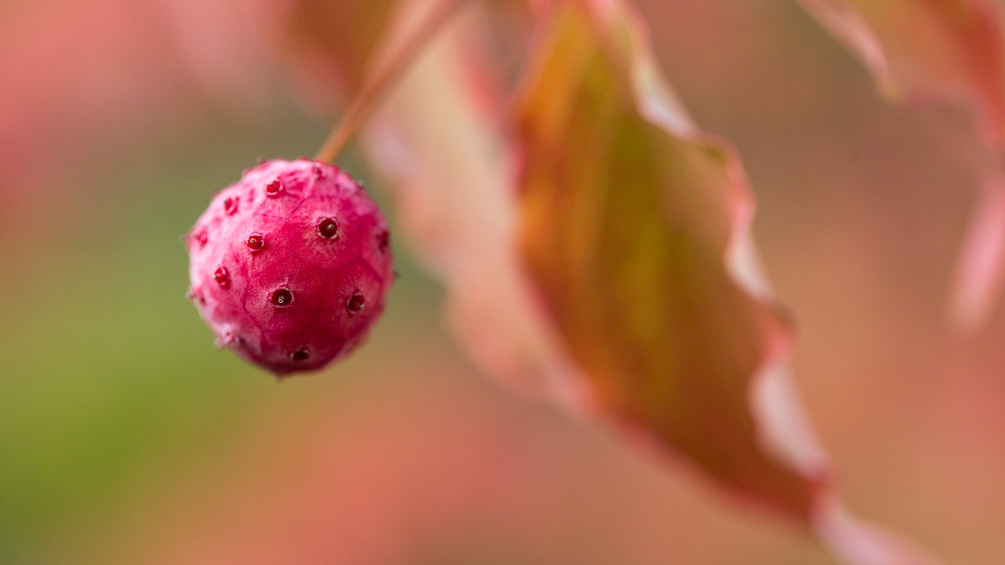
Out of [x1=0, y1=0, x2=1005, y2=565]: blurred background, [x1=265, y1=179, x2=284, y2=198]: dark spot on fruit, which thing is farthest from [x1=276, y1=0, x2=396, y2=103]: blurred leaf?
[x1=0, y1=0, x2=1005, y2=565]: blurred background

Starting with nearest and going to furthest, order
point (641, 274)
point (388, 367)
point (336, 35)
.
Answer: point (641, 274) < point (336, 35) < point (388, 367)

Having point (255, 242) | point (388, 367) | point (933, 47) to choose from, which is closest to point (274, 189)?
point (255, 242)

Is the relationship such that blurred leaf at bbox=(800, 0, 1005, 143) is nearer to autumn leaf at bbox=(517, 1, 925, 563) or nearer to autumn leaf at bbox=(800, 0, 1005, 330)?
autumn leaf at bbox=(800, 0, 1005, 330)

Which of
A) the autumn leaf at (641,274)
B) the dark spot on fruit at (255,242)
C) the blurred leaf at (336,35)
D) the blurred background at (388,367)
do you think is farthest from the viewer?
the blurred background at (388,367)

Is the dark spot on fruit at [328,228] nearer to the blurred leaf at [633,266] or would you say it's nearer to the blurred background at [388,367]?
the blurred leaf at [633,266]

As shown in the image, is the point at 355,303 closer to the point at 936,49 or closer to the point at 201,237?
the point at 201,237

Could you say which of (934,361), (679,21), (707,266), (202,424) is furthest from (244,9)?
(934,361)

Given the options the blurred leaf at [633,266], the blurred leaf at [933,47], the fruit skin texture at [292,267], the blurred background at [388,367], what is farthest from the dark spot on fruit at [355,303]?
the blurred background at [388,367]
